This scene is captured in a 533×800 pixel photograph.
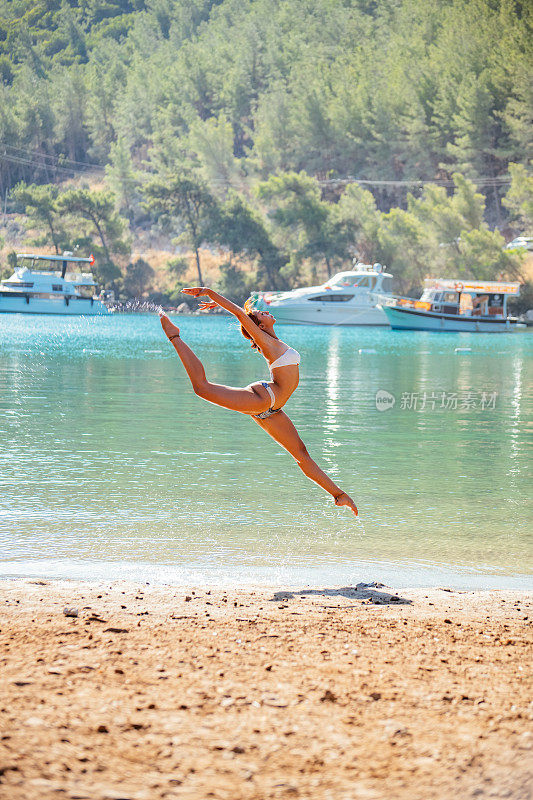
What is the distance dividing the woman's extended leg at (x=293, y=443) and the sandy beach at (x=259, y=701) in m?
1.37

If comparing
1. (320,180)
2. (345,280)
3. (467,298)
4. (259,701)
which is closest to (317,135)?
(320,180)

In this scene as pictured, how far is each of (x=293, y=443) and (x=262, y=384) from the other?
2.16 feet

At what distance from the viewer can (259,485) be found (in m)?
12.1

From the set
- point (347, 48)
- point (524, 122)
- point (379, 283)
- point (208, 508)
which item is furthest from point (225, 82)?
point (208, 508)

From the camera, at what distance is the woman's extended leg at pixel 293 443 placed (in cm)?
729

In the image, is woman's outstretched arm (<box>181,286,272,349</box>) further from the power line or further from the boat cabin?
the power line

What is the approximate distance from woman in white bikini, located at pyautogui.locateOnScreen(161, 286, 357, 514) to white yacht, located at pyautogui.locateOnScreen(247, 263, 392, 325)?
6243 centimetres

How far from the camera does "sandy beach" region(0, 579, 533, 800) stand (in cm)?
359

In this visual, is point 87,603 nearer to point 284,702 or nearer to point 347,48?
point 284,702

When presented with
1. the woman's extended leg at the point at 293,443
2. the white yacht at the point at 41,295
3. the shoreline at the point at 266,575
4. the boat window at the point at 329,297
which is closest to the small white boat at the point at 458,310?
the boat window at the point at 329,297

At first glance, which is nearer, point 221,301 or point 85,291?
point 221,301

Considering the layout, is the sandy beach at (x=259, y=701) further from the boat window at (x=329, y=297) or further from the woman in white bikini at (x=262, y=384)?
the boat window at (x=329, y=297)

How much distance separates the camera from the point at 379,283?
70.9m

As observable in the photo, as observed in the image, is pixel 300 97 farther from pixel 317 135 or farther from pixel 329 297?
pixel 329 297
